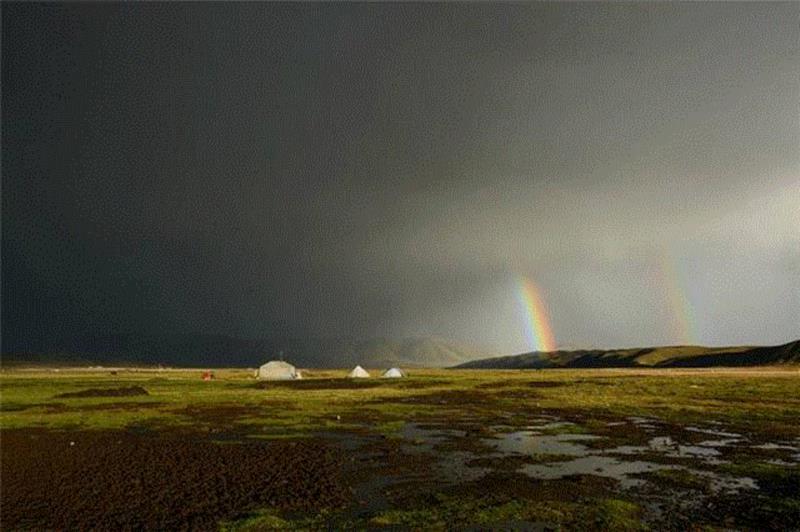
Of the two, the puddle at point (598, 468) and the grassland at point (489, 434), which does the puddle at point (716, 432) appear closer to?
the grassland at point (489, 434)

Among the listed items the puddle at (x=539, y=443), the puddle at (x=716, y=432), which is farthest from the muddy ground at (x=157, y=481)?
the puddle at (x=716, y=432)

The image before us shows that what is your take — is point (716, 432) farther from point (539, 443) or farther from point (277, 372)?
point (277, 372)

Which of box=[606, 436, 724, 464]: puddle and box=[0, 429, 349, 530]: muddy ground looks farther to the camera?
box=[606, 436, 724, 464]: puddle

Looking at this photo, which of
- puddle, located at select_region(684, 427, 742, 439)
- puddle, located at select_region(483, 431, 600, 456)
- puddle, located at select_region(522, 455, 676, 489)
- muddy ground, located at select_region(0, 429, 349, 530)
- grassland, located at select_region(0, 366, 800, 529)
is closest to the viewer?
grassland, located at select_region(0, 366, 800, 529)

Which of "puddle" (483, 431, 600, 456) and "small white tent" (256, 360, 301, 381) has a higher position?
"small white tent" (256, 360, 301, 381)

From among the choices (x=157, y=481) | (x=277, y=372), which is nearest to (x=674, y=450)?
(x=157, y=481)

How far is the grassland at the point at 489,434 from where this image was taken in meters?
20.0

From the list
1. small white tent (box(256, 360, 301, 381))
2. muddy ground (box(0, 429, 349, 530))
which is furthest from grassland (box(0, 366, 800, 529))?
small white tent (box(256, 360, 301, 381))

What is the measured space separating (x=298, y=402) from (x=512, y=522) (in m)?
53.3

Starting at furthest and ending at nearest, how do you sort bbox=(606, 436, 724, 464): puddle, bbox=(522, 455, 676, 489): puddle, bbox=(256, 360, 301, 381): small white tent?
bbox=(256, 360, 301, 381): small white tent, bbox=(606, 436, 724, 464): puddle, bbox=(522, 455, 676, 489): puddle

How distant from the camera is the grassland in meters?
20.0

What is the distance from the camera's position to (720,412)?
176 feet

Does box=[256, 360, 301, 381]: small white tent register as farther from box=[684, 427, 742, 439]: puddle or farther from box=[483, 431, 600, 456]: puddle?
box=[684, 427, 742, 439]: puddle

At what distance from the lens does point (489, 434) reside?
40.7 m
